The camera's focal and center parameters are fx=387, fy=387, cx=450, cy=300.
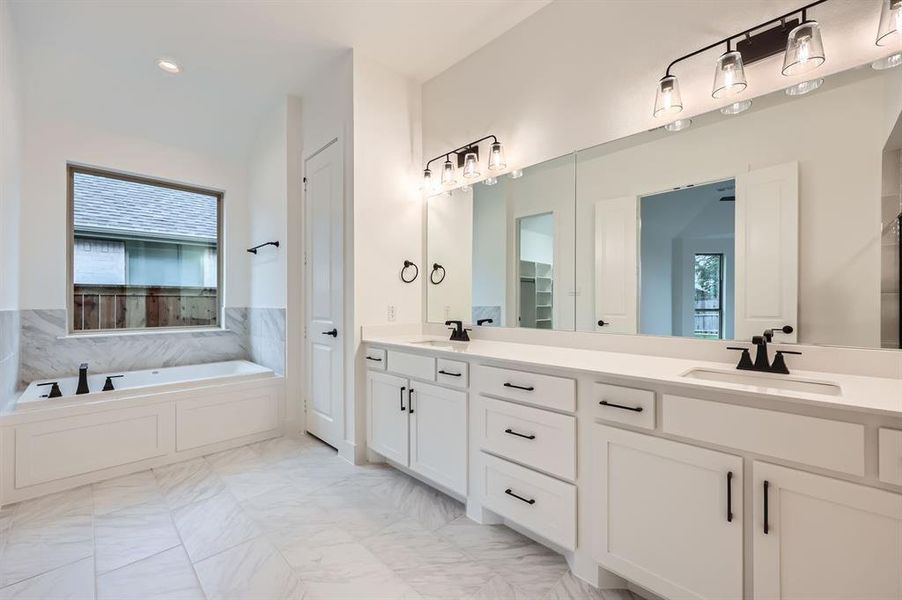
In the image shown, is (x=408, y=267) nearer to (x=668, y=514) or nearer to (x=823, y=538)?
(x=668, y=514)

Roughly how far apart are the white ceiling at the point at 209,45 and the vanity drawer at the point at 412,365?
2.07 meters

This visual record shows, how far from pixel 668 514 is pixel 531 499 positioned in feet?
1.84

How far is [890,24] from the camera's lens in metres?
1.29

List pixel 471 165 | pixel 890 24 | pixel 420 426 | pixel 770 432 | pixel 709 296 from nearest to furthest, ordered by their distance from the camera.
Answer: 1. pixel 770 432
2. pixel 890 24
3. pixel 709 296
4. pixel 420 426
5. pixel 471 165

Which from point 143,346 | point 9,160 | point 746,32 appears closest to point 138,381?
point 143,346

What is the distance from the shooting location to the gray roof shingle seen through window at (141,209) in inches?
129

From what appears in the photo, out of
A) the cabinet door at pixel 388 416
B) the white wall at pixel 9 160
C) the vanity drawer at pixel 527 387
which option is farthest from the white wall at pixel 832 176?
the white wall at pixel 9 160

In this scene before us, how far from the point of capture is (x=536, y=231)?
92.7 inches

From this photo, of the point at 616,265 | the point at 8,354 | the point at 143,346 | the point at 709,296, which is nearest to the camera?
the point at 709,296

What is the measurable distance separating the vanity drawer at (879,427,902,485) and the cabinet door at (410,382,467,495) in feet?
4.74

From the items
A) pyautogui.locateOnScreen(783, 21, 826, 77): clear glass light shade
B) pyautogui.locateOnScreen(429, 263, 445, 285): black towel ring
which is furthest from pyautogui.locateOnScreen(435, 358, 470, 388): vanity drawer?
pyautogui.locateOnScreen(783, 21, 826, 77): clear glass light shade

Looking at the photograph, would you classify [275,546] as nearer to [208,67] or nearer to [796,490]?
[796,490]

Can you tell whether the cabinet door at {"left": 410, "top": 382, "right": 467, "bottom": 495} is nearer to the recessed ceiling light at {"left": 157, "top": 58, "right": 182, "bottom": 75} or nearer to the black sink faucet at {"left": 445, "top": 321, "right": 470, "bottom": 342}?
the black sink faucet at {"left": 445, "top": 321, "right": 470, "bottom": 342}

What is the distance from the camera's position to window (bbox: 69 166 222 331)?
3260 mm
